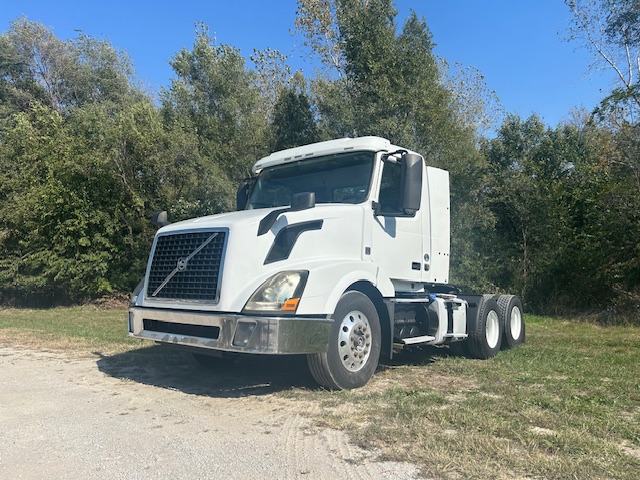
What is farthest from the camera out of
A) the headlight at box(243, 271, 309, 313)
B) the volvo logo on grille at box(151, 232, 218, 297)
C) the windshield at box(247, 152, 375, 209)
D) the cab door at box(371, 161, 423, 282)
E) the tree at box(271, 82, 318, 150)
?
the tree at box(271, 82, 318, 150)

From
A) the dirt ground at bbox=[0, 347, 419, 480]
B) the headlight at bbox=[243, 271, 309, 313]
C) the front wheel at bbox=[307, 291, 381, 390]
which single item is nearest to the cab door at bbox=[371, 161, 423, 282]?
the front wheel at bbox=[307, 291, 381, 390]

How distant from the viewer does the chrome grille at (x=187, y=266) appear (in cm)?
541

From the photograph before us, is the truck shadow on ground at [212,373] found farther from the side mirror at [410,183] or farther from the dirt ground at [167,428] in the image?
the side mirror at [410,183]

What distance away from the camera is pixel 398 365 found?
24.4ft

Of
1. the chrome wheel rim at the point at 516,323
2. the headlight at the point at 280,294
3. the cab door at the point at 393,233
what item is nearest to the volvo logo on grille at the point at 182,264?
the headlight at the point at 280,294

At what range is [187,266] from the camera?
5688 millimetres

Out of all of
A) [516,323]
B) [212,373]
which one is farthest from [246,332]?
[516,323]

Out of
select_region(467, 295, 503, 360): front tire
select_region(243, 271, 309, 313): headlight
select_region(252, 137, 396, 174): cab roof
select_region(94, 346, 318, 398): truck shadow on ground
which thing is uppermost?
select_region(252, 137, 396, 174): cab roof

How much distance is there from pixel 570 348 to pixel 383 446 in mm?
6591

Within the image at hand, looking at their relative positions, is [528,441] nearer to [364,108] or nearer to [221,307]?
[221,307]

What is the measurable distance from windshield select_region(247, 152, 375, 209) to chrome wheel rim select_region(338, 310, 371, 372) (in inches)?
59.1

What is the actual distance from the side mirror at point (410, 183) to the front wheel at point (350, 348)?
1.30 metres

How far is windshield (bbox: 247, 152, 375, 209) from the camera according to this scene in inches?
255

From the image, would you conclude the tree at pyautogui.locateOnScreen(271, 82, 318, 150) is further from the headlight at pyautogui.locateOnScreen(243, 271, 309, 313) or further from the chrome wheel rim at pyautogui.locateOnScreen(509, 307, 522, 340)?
the headlight at pyautogui.locateOnScreen(243, 271, 309, 313)
